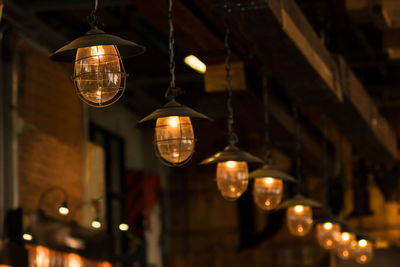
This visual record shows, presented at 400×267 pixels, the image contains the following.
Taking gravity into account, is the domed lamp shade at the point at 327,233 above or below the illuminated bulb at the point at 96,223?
below

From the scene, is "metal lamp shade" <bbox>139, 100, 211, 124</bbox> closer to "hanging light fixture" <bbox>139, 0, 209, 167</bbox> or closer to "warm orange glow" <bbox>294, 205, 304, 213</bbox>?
"hanging light fixture" <bbox>139, 0, 209, 167</bbox>

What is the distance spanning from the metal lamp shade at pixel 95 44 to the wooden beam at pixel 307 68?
167cm

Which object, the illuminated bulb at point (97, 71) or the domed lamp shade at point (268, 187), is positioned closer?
the illuminated bulb at point (97, 71)

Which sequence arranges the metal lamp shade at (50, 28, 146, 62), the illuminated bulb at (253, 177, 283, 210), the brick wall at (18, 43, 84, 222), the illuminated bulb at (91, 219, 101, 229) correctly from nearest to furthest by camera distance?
the metal lamp shade at (50, 28, 146, 62), the illuminated bulb at (253, 177, 283, 210), the brick wall at (18, 43, 84, 222), the illuminated bulb at (91, 219, 101, 229)

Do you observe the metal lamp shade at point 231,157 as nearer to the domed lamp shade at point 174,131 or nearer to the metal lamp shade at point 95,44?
the domed lamp shade at point 174,131

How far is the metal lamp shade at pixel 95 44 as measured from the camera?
381cm

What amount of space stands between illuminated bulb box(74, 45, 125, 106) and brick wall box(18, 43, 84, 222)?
5540 mm

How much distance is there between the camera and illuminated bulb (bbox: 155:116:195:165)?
15.4ft

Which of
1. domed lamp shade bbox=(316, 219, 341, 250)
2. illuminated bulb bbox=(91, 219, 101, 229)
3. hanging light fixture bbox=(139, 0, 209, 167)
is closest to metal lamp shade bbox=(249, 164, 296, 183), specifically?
hanging light fixture bbox=(139, 0, 209, 167)

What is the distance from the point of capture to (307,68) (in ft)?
23.3

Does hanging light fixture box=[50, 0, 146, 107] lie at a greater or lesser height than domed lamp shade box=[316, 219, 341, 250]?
lesser

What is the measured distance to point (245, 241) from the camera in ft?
46.7

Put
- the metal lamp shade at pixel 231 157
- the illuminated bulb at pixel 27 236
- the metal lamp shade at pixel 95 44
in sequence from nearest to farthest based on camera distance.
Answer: the metal lamp shade at pixel 95 44
the metal lamp shade at pixel 231 157
the illuminated bulb at pixel 27 236

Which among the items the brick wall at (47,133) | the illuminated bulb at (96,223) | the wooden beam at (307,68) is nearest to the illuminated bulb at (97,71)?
the wooden beam at (307,68)
